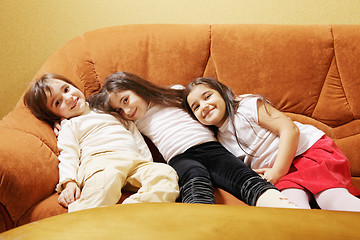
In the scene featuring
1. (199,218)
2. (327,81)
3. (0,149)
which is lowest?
(0,149)

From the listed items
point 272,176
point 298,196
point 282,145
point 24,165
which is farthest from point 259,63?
point 24,165

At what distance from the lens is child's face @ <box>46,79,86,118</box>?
182 cm

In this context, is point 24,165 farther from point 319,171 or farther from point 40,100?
point 319,171

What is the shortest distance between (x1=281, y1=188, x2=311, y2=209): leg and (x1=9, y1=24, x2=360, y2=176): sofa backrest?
0.58 meters

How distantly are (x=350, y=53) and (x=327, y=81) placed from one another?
19 centimetres

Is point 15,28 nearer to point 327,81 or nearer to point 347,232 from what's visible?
point 327,81

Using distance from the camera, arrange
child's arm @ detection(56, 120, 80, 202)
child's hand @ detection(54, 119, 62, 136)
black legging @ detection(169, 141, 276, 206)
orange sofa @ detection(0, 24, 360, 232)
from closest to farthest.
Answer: black legging @ detection(169, 141, 276, 206)
child's arm @ detection(56, 120, 80, 202)
child's hand @ detection(54, 119, 62, 136)
orange sofa @ detection(0, 24, 360, 232)

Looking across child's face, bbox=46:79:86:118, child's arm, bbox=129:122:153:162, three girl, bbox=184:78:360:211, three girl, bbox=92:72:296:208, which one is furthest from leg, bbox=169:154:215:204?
child's face, bbox=46:79:86:118

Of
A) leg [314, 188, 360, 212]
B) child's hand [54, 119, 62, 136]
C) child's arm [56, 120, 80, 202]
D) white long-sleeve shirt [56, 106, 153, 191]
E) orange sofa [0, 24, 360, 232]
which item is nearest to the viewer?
leg [314, 188, 360, 212]

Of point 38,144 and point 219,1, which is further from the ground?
point 219,1

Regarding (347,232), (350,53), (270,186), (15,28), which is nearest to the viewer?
(347,232)

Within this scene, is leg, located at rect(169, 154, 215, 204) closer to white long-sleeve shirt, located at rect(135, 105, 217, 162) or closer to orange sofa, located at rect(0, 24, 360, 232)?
white long-sleeve shirt, located at rect(135, 105, 217, 162)

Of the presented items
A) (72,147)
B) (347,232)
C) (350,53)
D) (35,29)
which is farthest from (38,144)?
(350,53)

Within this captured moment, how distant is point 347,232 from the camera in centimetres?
24
